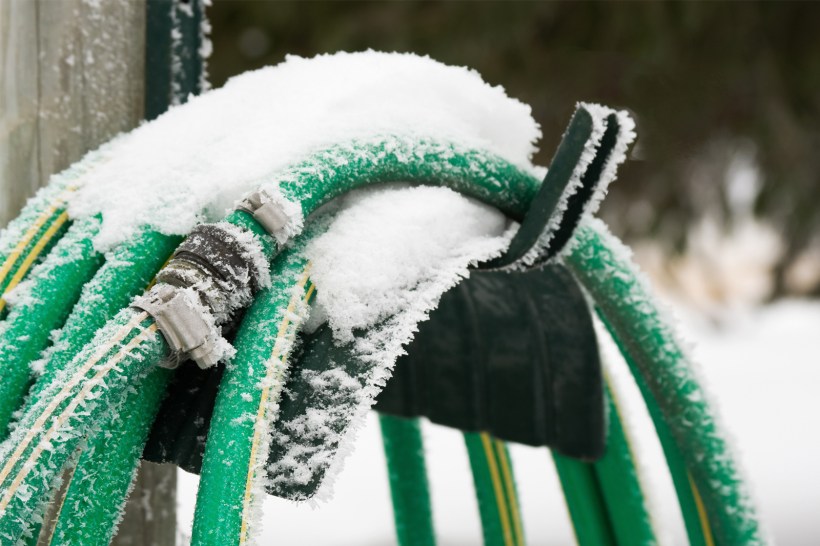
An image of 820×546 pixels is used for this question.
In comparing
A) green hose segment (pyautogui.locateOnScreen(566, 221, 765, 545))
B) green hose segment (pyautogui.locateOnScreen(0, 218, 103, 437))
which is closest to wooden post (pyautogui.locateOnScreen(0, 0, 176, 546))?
green hose segment (pyautogui.locateOnScreen(0, 218, 103, 437))

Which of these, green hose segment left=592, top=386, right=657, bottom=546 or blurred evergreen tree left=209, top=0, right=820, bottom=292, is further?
blurred evergreen tree left=209, top=0, right=820, bottom=292

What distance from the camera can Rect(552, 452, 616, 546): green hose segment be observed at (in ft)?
3.63

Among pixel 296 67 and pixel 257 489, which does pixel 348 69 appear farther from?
pixel 257 489

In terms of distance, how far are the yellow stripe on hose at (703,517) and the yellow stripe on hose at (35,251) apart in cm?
69

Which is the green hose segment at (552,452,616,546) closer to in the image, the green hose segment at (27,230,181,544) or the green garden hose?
the green garden hose

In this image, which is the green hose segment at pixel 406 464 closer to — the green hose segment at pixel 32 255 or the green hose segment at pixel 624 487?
the green hose segment at pixel 624 487

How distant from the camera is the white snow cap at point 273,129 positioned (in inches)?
29.3

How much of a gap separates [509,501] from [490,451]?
8cm

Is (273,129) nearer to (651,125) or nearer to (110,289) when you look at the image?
(110,289)

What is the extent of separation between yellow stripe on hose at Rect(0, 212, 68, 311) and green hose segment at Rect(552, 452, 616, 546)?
2.06 ft

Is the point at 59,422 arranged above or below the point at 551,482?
below

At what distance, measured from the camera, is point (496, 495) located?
4.20ft

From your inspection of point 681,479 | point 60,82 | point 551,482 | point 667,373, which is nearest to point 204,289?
point 60,82

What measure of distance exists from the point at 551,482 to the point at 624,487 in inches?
90.1
